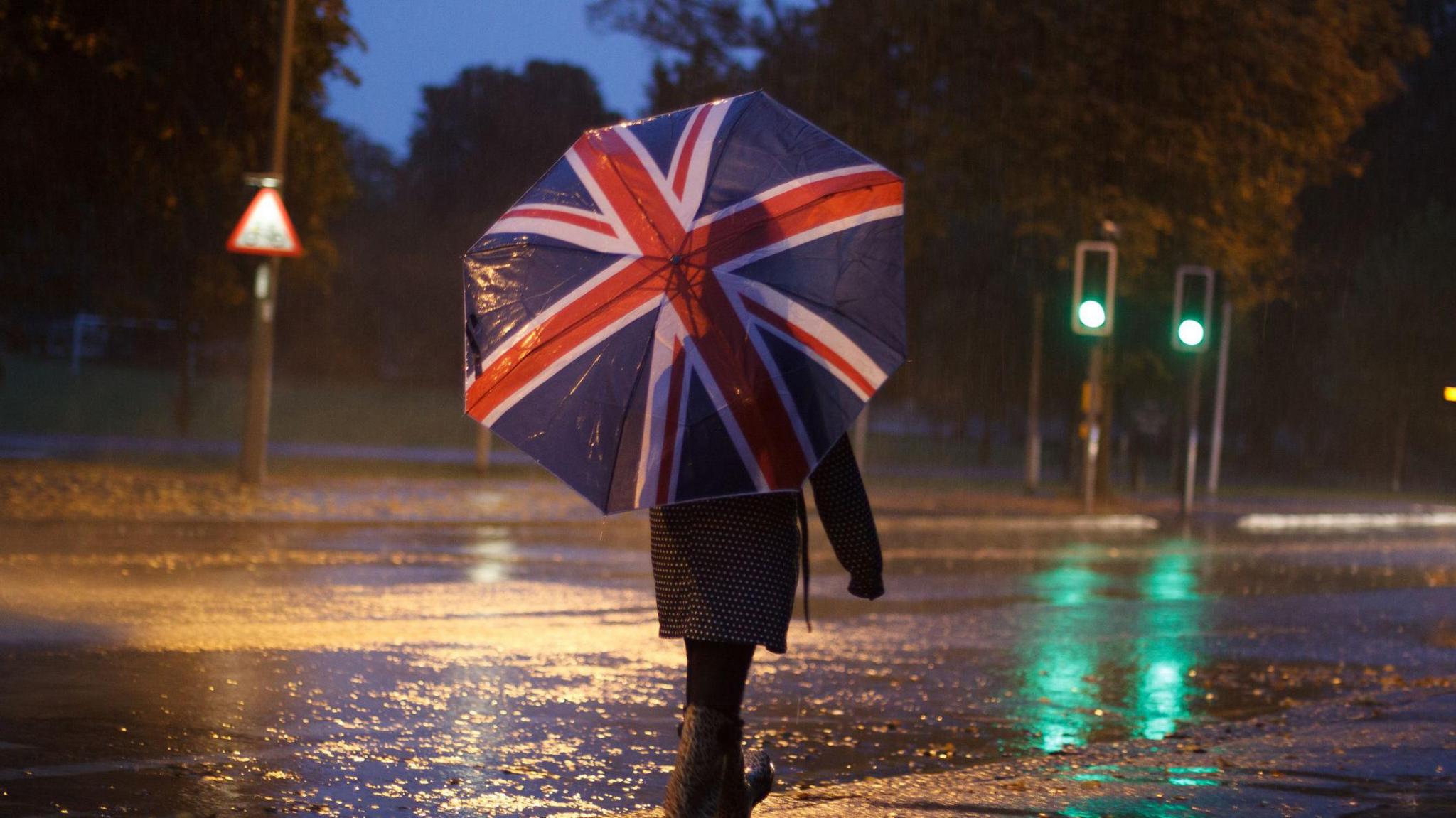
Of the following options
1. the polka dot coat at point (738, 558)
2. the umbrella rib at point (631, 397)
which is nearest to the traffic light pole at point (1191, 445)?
the polka dot coat at point (738, 558)

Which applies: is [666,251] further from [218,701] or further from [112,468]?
[112,468]

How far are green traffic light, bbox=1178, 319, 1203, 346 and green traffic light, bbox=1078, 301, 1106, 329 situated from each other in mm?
1737

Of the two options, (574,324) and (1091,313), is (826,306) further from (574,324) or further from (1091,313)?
(1091,313)

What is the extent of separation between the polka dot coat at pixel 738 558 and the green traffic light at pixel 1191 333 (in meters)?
21.5

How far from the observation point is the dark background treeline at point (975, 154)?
1934 cm

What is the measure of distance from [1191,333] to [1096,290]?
2.05 meters

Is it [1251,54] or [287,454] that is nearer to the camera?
[1251,54]

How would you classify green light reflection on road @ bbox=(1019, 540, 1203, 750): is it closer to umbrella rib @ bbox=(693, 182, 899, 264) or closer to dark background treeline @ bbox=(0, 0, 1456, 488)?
umbrella rib @ bbox=(693, 182, 899, 264)

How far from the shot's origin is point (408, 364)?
257 ft

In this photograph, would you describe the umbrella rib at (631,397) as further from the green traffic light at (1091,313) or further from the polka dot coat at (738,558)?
the green traffic light at (1091,313)

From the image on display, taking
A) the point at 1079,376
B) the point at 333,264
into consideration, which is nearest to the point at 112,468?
the point at 333,264

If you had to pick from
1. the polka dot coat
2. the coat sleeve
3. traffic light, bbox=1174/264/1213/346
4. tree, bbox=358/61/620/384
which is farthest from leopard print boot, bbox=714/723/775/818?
tree, bbox=358/61/620/384

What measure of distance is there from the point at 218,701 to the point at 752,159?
4.13 m

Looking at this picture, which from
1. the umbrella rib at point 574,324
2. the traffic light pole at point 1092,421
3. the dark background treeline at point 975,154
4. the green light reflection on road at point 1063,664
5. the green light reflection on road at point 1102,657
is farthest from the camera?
the traffic light pole at point 1092,421
